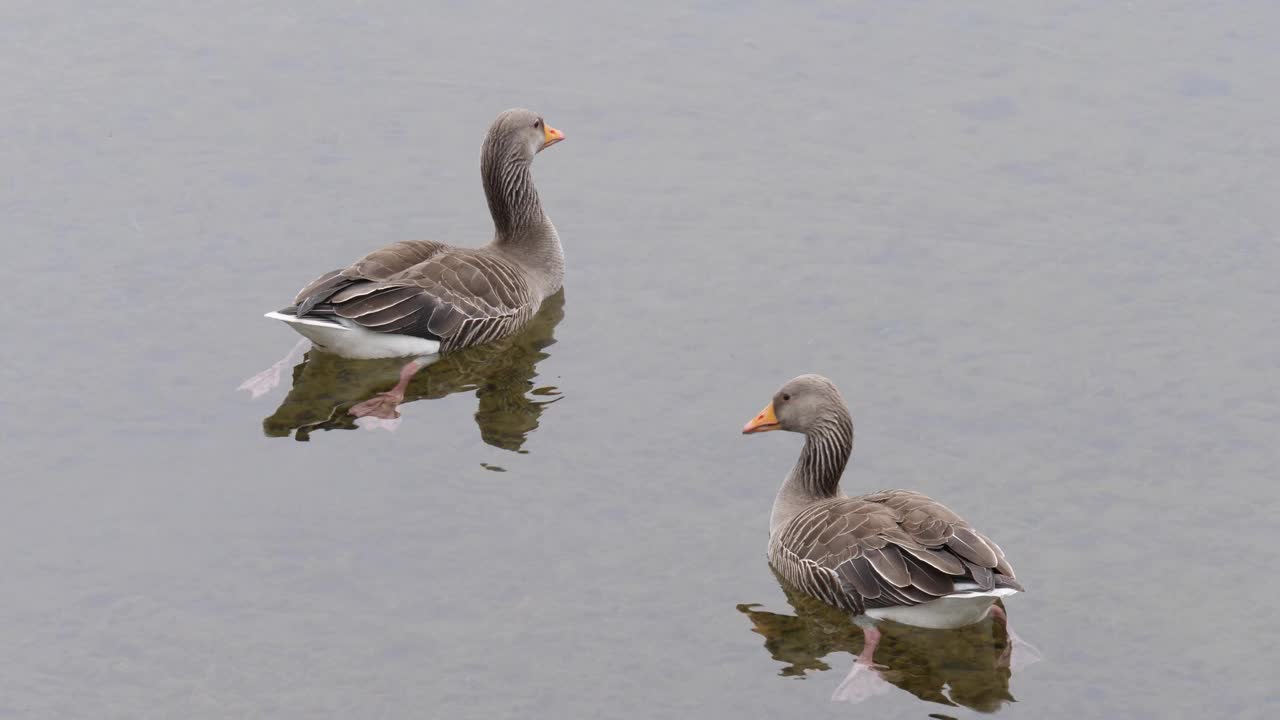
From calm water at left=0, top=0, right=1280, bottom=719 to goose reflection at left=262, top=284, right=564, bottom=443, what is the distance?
4 cm

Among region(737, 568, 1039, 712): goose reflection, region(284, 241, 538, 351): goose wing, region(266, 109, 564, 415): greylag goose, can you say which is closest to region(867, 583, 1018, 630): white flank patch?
region(737, 568, 1039, 712): goose reflection

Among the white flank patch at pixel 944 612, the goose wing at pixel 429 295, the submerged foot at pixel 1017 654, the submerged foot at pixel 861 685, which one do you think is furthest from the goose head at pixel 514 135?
the submerged foot at pixel 1017 654

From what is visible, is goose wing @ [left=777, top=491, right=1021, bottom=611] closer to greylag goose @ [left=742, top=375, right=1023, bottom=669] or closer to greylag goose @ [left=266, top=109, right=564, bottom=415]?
greylag goose @ [left=742, top=375, right=1023, bottom=669]

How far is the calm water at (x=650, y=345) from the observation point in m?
10.2

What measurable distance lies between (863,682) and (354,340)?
5.11 metres

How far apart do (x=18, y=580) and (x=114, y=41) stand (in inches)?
337

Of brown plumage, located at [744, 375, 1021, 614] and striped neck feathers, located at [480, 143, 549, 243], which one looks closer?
brown plumage, located at [744, 375, 1021, 614]

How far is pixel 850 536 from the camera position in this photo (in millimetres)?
10406

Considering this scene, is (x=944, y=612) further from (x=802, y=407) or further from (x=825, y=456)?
(x=802, y=407)

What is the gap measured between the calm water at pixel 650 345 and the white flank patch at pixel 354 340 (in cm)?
23

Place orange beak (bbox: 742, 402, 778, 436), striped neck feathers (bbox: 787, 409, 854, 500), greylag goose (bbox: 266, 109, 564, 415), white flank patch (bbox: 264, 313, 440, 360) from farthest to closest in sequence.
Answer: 1. greylag goose (bbox: 266, 109, 564, 415)
2. white flank patch (bbox: 264, 313, 440, 360)
3. orange beak (bbox: 742, 402, 778, 436)
4. striped neck feathers (bbox: 787, 409, 854, 500)

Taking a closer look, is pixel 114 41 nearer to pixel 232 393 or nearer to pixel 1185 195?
pixel 232 393

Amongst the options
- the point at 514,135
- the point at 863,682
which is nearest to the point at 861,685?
the point at 863,682

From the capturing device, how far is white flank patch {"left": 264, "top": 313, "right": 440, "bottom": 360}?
41.9ft
